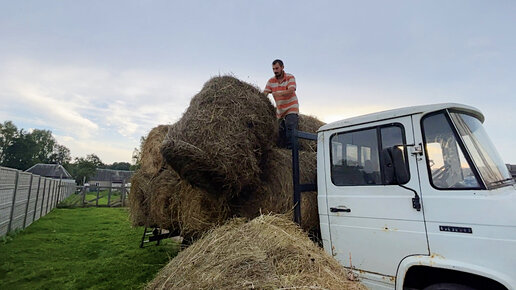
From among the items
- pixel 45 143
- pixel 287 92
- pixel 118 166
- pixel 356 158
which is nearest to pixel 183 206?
pixel 287 92

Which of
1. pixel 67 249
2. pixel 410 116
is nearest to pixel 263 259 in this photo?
pixel 410 116

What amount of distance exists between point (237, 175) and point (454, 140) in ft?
7.43

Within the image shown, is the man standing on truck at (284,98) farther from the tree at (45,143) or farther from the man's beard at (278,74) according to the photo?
the tree at (45,143)

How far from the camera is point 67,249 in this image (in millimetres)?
7332

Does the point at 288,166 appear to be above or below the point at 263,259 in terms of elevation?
above

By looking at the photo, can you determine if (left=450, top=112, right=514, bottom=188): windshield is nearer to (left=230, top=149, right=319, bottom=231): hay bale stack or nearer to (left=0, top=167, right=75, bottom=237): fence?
(left=230, top=149, right=319, bottom=231): hay bale stack

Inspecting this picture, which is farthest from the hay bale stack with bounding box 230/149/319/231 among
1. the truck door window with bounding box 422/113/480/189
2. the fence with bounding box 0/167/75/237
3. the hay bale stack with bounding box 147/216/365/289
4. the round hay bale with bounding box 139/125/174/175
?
A: the fence with bounding box 0/167/75/237

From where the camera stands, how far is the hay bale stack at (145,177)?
5289 millimetres

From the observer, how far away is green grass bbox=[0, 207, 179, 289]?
4.92 m

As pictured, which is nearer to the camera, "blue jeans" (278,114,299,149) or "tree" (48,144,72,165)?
"blue jeans" (278,114,299,149)

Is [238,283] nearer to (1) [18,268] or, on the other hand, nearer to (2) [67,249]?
(1) [18,268]

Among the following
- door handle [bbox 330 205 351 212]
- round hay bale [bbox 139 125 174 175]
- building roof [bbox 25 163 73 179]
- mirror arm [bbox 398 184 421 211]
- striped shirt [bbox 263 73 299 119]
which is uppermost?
building roof [bbox 25 163 73 179]

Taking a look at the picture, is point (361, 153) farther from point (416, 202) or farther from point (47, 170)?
point (47, 170)

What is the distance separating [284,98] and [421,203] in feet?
8.38
